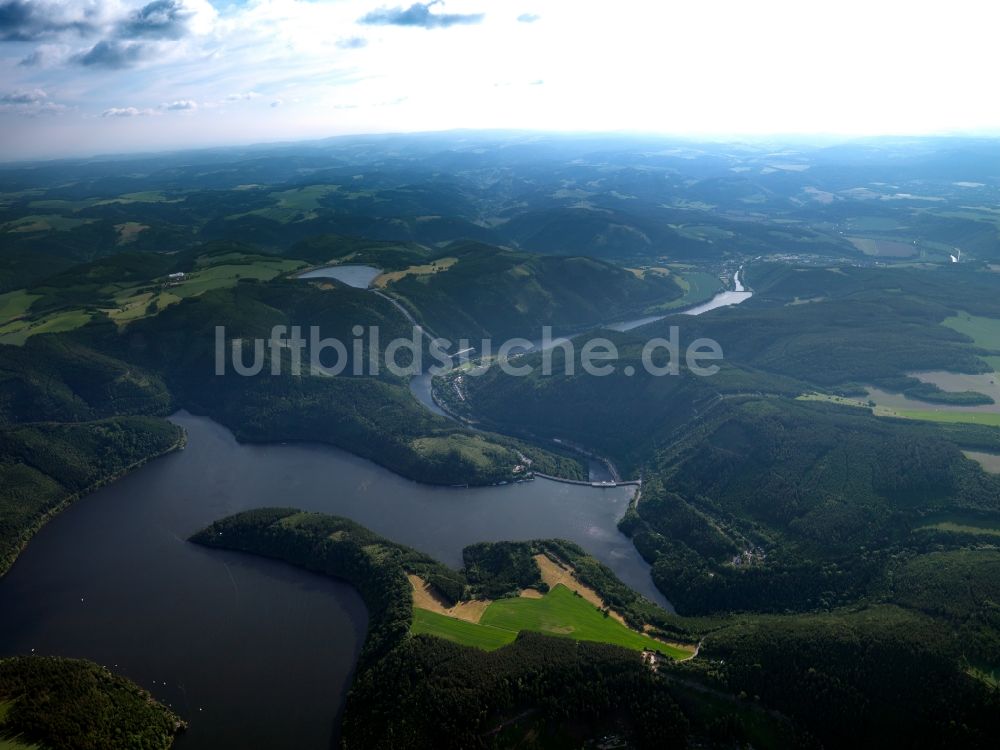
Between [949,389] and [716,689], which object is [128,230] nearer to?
[949,389]

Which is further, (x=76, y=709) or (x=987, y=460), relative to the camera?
(x=987, y=460)

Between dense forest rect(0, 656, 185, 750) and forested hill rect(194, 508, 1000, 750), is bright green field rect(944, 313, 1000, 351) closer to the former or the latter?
forested hill rect(194, 508, 1000, 750)

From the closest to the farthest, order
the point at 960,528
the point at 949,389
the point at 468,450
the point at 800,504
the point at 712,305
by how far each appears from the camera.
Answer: the point at 960,528 < the point at 800,504 < the point at 468,450 < the point at 949,389 < the point at 712,305

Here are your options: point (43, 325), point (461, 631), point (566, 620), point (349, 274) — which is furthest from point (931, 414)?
point (43, 325)

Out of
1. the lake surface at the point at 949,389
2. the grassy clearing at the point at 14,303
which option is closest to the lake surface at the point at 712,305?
the lake surface at the point at 949,389

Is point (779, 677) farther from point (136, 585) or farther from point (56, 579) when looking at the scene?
point (56, 579)

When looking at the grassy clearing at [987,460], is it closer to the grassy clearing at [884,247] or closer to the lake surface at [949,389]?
the lake surface at [949,389]

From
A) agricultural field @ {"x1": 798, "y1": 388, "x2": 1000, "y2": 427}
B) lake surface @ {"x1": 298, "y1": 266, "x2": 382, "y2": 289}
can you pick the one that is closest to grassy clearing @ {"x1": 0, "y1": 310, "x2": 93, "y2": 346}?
lake surface @ {"x1": 298, "y1": 266, "x2": 382, "y2": 289}

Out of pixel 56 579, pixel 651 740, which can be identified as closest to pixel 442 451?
pixel 56 579
